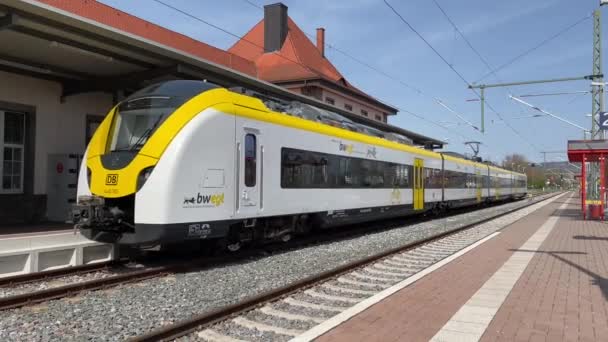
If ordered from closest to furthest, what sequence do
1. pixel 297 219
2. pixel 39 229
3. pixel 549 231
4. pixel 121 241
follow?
pixel 121 241, pixel 297 219, pixel 39 229, pixel 549 231

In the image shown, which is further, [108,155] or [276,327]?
[108,155]

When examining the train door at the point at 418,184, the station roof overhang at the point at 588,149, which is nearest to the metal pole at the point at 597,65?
the station roof overhang at the point at 588,149

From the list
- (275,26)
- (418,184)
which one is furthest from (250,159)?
(275,26)

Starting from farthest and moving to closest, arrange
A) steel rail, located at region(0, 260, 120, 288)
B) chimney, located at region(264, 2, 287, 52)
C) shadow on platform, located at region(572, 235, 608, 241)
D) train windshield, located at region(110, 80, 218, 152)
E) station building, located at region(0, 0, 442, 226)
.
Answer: chimney, located at region(264, 2, 287, 52), shadow on platform, located at region(572, 235, 608, 241), station building, located at region(0, 0, 442, 226), train windshield, located at region(110, 80, 218, 152), steel rail, located at region(0, 260, 120, 288)

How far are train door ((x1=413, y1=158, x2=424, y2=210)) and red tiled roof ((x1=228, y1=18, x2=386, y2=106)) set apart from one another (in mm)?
12865

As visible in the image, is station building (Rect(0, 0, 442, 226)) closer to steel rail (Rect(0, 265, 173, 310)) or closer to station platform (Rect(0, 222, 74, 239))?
station platform (Rect(0, 222, 74, 239))

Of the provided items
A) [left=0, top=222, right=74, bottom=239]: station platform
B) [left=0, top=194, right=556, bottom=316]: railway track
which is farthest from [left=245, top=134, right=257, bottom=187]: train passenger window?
[left=0, top=222, right=74, bottom=239]: station platform

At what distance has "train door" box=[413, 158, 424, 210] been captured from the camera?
19495 millimetres

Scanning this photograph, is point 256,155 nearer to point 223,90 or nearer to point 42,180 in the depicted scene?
point 223,90

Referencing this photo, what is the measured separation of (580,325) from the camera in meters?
5.52

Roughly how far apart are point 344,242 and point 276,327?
769cm

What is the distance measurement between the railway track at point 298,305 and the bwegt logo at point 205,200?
2.14 m

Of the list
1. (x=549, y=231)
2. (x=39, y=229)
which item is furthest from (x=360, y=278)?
(x=549, y=231)

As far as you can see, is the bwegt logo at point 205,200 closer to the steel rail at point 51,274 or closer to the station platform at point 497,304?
the steel rail at point 51,274
